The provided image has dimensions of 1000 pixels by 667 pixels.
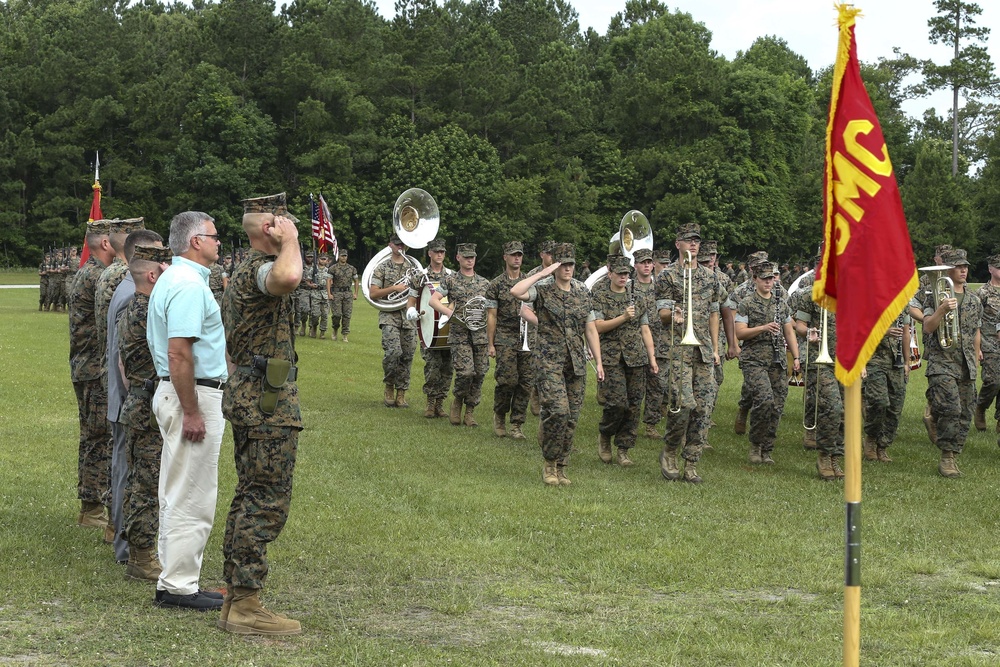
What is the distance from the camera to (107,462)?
29.1 feet

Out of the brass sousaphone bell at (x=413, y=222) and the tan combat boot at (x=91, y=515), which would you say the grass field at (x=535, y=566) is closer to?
the tan combat boot at (x=91, y=515)

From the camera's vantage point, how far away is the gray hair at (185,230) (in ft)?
22.2

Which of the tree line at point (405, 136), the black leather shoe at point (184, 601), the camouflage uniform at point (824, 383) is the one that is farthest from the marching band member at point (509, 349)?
the tree line at point (405, 136)

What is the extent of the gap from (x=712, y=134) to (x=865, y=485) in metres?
62.2

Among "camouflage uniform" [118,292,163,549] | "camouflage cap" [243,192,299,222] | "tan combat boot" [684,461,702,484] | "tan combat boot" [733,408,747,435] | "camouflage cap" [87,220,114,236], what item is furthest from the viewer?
"tan combat boot" [733,408,747,435]

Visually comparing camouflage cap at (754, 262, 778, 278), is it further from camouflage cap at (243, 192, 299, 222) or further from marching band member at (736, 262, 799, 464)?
camouflage cap at (243, 192, 299, 222)

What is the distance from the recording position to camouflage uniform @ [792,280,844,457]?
11.9 m

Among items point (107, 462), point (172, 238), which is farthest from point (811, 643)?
point (107, 462)

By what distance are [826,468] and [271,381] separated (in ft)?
24.3

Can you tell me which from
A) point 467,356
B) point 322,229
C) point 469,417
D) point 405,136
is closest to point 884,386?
point 467,356

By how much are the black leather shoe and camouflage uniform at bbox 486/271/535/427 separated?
7708mm

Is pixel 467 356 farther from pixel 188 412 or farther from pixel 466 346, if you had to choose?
pixel 188 412

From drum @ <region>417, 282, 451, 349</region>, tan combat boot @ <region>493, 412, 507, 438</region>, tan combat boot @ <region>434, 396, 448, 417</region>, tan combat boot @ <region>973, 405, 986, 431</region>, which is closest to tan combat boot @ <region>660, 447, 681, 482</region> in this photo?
tan combat boot @ <region>493, 412, 507, 438</region>

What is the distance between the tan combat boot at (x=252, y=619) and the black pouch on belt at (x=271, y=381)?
1028mm
